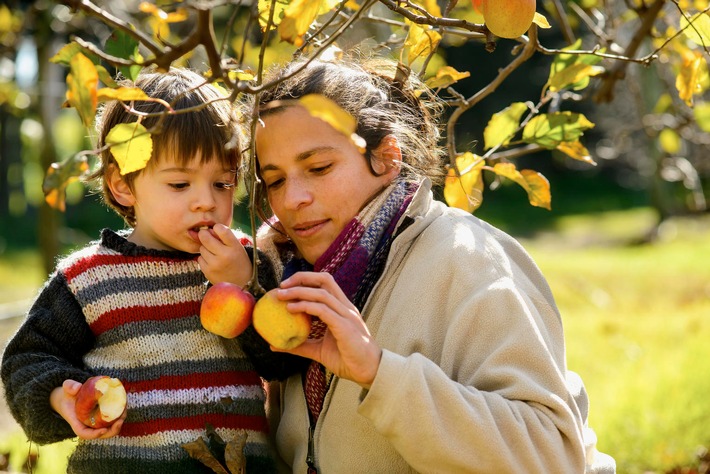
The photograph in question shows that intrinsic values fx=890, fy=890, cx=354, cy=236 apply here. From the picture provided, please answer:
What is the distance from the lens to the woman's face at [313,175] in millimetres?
1897

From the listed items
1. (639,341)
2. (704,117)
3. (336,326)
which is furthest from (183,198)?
(639,341)

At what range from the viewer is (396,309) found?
5.96 ft

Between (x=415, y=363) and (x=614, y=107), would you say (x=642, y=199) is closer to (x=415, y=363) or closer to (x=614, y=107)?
(x=614, y=107)

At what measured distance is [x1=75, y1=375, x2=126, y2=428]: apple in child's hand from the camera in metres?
1.72

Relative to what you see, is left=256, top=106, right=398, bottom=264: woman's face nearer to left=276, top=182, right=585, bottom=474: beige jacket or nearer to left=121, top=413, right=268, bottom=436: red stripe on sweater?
left=276, top=182, right=585, bottom=474: beige jacket

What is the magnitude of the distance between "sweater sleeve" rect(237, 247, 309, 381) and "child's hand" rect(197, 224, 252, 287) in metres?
0.09

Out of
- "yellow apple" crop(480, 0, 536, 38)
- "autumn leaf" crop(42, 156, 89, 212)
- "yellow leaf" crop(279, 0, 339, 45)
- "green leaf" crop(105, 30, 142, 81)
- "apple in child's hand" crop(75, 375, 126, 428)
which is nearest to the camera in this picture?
"autumn leaf" crop(42, 156, 89, 212)

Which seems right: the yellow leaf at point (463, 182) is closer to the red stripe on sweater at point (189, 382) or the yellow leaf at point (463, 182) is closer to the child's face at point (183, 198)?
the child's face at point (183, 198)

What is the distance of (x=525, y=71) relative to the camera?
1595 cm

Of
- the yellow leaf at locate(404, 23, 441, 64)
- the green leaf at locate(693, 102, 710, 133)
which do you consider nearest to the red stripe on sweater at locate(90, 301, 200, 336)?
the yellow leaf at locate(404, 23, 441, 64)

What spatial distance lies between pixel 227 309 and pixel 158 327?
398mm

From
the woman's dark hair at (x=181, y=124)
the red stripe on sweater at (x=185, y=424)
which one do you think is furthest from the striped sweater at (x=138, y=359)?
the woman's dark hair at (x=181, y=124)

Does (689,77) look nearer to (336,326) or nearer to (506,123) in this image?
(506,123)

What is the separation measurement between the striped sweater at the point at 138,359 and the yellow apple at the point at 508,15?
2.81 feet
